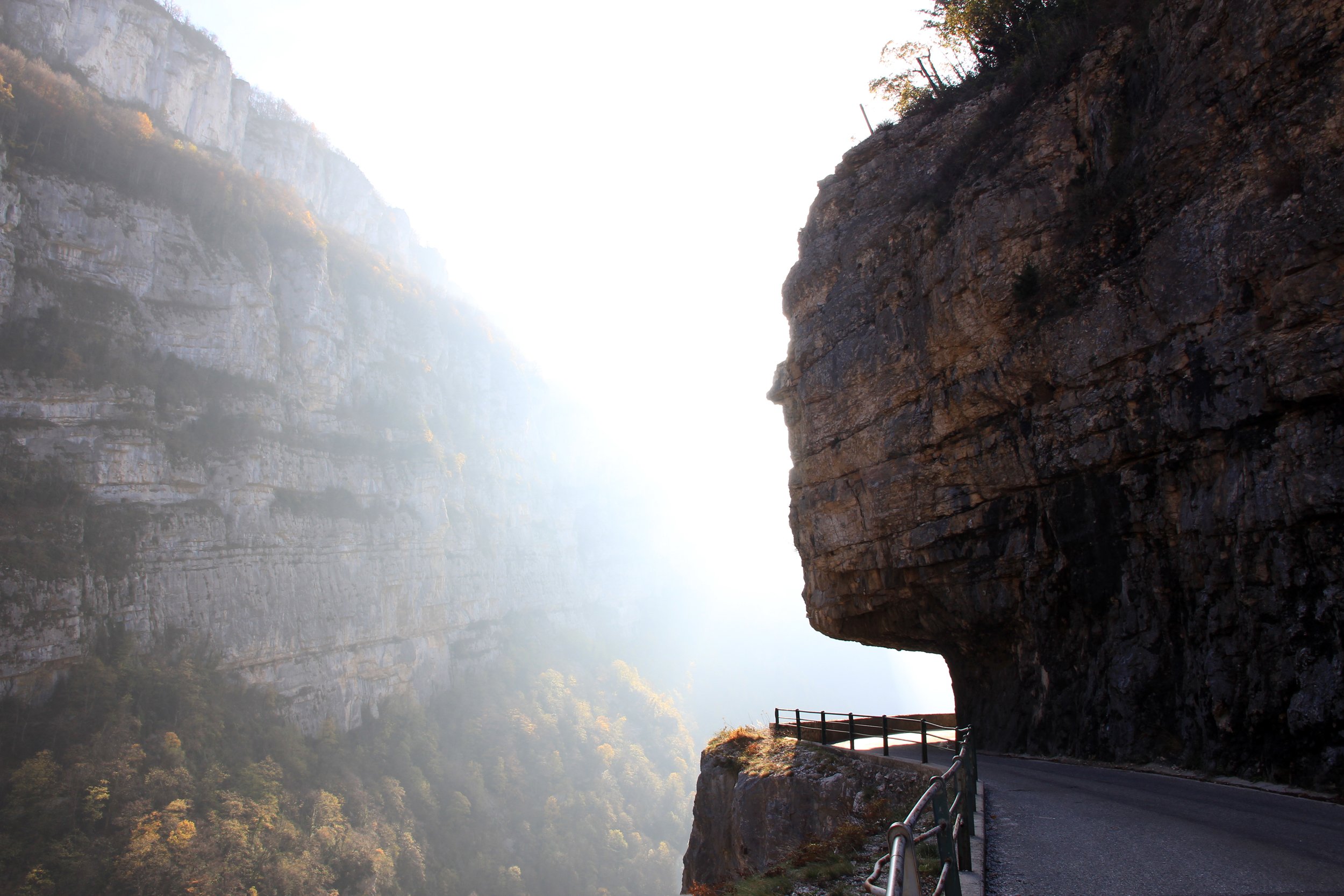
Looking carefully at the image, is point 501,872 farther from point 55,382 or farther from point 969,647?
point 969,647

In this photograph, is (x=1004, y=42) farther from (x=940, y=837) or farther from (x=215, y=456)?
(x=215, y=456)

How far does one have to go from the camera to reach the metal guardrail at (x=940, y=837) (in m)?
2.81

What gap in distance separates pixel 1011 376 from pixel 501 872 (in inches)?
2983

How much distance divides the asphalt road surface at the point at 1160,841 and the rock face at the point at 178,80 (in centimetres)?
10332

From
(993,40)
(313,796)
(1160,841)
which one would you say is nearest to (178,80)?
(313,796)

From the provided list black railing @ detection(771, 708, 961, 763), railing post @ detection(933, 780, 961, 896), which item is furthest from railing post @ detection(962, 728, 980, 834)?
black railing @ detection(771, 708, 961, 763)

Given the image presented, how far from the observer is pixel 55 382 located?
2156 inches

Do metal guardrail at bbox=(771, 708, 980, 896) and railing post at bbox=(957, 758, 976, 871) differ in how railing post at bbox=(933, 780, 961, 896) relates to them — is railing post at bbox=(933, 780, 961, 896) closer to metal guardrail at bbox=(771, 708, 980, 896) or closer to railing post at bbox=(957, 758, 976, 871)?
metal guardrail at bbox=(771, 708, 980, 896)

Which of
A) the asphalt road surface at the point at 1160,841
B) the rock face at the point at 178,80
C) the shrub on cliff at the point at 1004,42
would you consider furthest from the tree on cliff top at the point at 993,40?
the rock face at the point at 178,80

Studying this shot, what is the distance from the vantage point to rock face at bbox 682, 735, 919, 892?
37.1 ft

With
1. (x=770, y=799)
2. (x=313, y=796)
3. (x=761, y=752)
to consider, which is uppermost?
(x=761, y=752)

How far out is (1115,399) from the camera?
1097cm

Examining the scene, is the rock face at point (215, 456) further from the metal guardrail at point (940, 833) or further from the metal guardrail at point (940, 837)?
the metal guardrail at point (940, 837)

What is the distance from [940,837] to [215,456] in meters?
76.7
